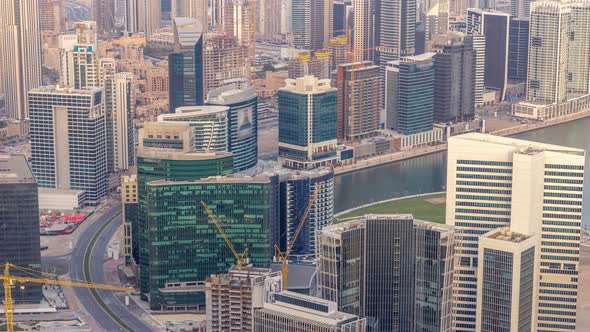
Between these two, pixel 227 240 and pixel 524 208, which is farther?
pixel 227 240

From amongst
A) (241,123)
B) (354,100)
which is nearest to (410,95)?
(354,100)

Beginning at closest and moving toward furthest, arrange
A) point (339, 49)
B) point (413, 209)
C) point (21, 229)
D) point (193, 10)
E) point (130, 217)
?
1. point (21, 229)
2. point (130, 217)
3. point (413, 209)
4. point (339, 49)
5. point (193, 10)

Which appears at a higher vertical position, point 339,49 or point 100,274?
point 339,49

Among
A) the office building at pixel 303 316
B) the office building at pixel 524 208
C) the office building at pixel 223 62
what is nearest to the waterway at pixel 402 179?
the office building at pixel 223 62

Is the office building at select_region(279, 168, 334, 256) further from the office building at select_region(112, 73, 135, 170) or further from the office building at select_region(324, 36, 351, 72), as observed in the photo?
the office building at select_region(324, 36, 351, 72)

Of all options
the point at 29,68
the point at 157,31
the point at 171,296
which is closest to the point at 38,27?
the point at 29,68

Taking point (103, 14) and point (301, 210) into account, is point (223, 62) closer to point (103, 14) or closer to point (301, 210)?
point (103, 14)

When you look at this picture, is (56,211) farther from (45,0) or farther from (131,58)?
(45,0)
